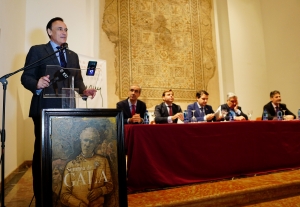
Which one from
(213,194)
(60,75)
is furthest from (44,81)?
(213,194)

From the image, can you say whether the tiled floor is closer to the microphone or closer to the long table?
the long table

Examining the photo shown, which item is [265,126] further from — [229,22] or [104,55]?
Result: [229,22]

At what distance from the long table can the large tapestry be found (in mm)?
2484

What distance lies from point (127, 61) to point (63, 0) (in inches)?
56.3

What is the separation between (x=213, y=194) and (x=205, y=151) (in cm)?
43

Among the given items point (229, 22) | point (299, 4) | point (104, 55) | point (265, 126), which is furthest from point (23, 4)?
point (299, 4)

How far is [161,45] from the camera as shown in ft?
16.1

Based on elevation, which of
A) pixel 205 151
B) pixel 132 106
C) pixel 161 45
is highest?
pixel 161 45

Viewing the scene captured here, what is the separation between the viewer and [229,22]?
5270mm

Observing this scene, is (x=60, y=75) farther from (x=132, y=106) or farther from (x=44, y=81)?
(x=132, y=106)

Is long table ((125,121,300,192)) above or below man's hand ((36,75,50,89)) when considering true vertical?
below

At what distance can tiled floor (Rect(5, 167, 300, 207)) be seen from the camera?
5.79ft

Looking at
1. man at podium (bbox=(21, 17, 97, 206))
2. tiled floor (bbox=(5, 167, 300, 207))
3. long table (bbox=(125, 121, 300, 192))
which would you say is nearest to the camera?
man at podium (bbox=(21, 17, 97, 206))

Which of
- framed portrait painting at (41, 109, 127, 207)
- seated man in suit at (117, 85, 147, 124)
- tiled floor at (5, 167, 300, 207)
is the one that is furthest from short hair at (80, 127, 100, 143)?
seated man in suit at (117, 85, 147, 124)
